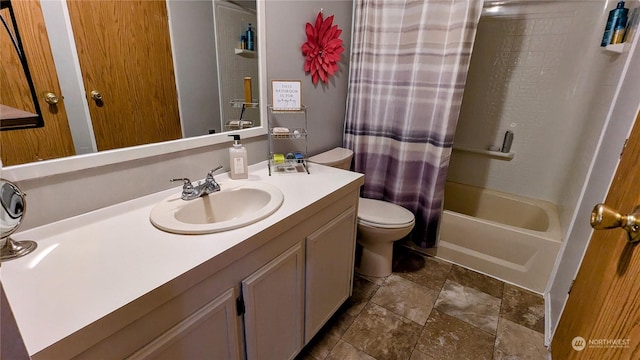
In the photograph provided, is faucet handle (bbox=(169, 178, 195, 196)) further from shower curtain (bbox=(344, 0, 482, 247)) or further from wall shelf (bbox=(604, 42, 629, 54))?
wall shelf (bbox=(604, 42, 629, 54))

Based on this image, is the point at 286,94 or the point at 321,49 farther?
the point at 321,49

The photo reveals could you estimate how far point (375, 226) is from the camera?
178 cm

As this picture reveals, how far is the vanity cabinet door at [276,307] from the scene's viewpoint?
3.25ft

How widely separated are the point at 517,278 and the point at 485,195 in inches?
31.0

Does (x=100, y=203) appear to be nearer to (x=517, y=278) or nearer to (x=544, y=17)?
(x=517, y=278)

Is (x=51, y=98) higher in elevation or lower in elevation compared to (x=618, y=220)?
higher

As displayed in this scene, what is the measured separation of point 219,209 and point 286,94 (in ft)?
2.34

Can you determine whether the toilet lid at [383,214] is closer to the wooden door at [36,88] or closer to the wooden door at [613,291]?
the wooden door at [613,291]

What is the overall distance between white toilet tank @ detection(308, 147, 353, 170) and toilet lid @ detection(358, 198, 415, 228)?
30 cm

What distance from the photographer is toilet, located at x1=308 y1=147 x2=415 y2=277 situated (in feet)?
5.88

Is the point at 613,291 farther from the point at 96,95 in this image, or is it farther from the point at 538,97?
the point at 538,97

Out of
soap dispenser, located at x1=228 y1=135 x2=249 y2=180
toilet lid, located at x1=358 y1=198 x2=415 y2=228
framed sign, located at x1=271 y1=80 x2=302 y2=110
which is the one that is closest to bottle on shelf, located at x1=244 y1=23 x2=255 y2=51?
framed sign, located at x1=271 y1=80 x2=302 y2=110

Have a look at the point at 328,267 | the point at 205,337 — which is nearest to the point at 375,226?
the point at 328,267

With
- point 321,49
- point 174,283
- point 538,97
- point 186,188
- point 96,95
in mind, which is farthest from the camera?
point 538,97
